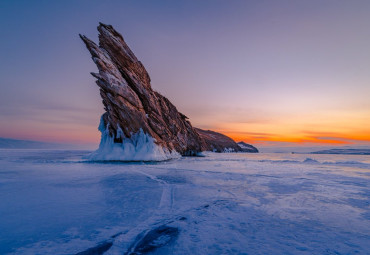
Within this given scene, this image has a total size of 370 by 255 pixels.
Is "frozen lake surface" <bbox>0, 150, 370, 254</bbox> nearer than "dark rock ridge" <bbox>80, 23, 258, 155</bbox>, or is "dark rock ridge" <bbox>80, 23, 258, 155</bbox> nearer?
"frozen lake surface" <bbox>0, 150, 370, 254</bbox>

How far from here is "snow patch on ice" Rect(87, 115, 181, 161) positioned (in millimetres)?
22859

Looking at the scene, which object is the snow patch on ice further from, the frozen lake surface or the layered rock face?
the frozen lake surface

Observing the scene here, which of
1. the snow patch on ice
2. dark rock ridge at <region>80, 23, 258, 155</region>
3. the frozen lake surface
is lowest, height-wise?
the frozen lake surface

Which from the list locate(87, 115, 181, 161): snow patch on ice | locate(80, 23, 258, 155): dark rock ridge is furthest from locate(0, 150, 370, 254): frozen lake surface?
locate(80, 23, 258, 155): dark rock ridge

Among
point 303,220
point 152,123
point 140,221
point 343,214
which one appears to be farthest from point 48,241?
point 152,123

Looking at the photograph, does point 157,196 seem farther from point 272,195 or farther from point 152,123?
point 152,123

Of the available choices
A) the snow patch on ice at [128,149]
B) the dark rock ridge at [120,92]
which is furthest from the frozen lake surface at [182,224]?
the dark rock ridge at [120,92]

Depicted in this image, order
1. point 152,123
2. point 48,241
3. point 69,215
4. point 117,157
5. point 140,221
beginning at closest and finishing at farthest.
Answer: point 48,241 < point 140,221 < point 69,215 < point 117,157 < point 152,123

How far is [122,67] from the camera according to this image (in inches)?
1046

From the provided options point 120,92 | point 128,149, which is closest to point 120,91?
point 120,92

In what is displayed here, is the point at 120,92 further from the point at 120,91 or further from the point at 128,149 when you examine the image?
the point at 128,149

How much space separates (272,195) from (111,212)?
5.13 meters

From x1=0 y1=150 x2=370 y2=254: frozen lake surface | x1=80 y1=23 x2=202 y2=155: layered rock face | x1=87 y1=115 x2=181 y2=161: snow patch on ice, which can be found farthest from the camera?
x1=87 y1=115 x2=181 y2=161: snow patch on ice

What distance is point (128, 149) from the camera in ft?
77.8
